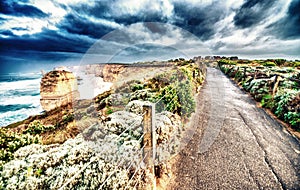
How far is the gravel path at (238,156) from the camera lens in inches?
119

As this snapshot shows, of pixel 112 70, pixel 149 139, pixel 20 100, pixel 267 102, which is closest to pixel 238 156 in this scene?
pixel 149 139

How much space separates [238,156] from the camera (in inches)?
147

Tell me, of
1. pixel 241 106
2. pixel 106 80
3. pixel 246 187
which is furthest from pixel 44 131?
pixel 106 80

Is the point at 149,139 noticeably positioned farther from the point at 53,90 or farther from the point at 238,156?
the point at 53,90

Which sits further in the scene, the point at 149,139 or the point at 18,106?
the point at 18,106

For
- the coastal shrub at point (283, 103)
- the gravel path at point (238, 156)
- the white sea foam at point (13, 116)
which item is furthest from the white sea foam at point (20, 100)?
the coastal shrub at point (283, 103)

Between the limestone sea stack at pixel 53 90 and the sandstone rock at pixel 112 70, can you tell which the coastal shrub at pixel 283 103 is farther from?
the limestone sea stack at pixel 53 90

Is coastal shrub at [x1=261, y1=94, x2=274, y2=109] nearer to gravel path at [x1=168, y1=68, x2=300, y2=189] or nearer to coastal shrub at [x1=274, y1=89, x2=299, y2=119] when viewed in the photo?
coastal shrub at [x1=274, y1=89, x2=299, y2=119]

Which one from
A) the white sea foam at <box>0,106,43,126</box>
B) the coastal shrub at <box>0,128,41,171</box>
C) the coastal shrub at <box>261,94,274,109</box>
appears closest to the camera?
the coastal shrub at <box>0,128,41,171</box>

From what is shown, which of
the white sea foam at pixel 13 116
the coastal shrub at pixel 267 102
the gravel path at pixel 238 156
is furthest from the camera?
the white sea foam at pixel 13 116

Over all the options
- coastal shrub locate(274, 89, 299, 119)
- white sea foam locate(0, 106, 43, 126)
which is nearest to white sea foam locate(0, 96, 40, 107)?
white sea foam locate(0, 106, 43, 126)

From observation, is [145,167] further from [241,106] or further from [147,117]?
[241,106]

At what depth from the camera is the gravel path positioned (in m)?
3.02

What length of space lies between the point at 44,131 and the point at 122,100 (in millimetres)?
4237
